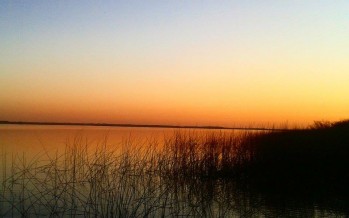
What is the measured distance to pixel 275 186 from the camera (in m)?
10.4

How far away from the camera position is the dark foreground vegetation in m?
7.12

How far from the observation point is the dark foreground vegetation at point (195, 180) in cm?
712

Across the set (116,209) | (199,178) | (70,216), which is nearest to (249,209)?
(199,178)

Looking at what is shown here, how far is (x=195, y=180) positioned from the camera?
32.7 ft

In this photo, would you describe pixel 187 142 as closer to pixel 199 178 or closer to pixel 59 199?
pixel 199 178

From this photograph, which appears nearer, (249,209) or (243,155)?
(249,209)

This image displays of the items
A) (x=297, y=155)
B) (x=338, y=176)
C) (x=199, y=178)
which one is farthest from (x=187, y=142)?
(x=338, y=176)

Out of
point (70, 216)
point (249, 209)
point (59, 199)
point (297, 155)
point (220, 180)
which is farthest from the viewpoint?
point (297, 155)

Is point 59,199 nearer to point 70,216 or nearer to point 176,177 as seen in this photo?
point 70,216

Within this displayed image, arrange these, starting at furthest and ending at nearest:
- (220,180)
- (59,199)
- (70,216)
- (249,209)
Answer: (220,180), (249,209), (59,199), (70,216)

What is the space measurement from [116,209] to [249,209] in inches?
120

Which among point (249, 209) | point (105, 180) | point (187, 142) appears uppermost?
point (187, 142)

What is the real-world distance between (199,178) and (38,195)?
169 inches

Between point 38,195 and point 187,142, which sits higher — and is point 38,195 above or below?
below
